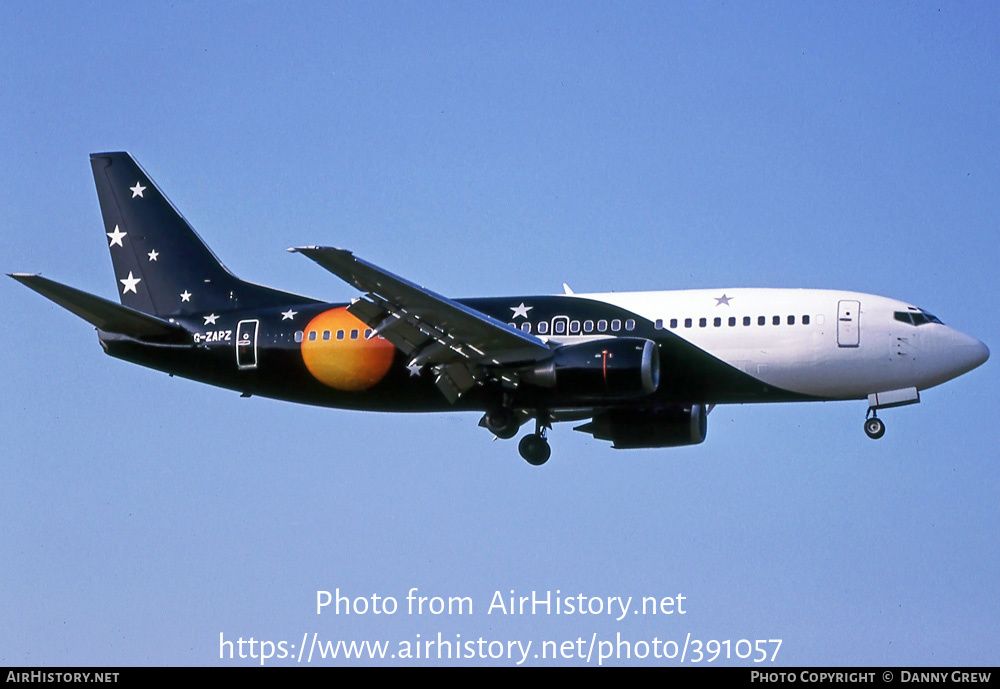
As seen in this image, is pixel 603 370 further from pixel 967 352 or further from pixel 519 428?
pixel 967 352

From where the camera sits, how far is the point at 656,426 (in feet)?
159

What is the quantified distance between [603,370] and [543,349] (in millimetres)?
1882

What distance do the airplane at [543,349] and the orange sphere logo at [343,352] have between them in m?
0.04

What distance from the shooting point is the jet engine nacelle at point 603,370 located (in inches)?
1737

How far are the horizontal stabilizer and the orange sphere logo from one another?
173 inches

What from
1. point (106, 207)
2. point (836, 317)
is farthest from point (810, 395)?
point (106, 207)

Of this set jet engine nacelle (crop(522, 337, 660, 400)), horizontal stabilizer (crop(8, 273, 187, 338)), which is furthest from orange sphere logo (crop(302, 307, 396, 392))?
jet engine nacelle (crop(522, 337, 660, 400))

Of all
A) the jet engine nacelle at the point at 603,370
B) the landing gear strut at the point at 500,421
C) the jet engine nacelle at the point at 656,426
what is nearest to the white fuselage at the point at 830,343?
the jet engine nacelle at the point at 603,370

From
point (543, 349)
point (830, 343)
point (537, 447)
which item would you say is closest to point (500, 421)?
point (537, 447)

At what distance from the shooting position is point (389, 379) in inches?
1884

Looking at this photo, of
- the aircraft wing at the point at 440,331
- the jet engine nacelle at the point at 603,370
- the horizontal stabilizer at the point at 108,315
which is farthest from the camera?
the horizontal stabilizer at the point at 108,315

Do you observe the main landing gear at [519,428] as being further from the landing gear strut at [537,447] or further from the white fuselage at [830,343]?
the white fuselage at [830,343]
